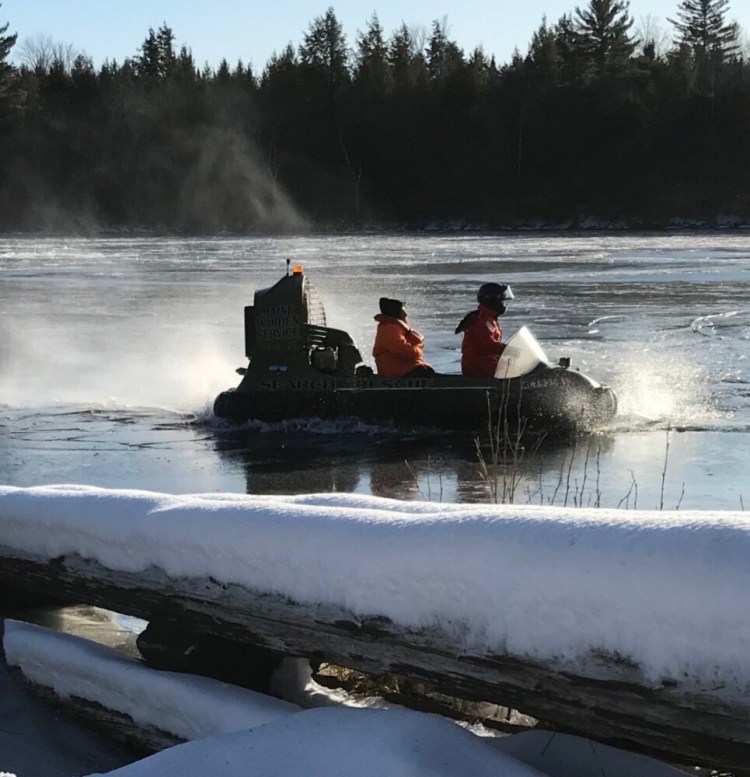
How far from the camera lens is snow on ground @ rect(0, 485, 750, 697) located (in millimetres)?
2865

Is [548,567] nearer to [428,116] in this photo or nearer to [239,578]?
[239,578]

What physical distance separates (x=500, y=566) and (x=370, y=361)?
44.2 ft

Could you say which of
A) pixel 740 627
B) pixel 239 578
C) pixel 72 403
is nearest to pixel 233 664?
pixel 239 578

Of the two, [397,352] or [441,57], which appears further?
[441,57]

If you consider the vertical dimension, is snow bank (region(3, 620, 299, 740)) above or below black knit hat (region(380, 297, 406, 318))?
below

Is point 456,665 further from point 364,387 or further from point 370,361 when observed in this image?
point 370,361

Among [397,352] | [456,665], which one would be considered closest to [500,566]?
[456,665]

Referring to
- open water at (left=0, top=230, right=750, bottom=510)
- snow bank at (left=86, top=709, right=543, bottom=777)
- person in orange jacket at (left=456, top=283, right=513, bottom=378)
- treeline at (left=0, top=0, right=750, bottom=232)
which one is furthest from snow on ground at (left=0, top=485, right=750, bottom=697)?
treeline at (left=0, top=0, right=750, bottom=232)

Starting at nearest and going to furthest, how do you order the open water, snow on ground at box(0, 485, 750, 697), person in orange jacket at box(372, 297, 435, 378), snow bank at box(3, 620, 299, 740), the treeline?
snow on ground at box(0, 485, 750, 697)
snow bank at box(3, 620, 299, 740)
the open water
person in orange jacket at box(372, 297, 435, 378)
the treeline

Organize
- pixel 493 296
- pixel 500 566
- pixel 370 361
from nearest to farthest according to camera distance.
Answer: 1. pixel 500 566
2. pixel 493 296
3. pixel 370 361

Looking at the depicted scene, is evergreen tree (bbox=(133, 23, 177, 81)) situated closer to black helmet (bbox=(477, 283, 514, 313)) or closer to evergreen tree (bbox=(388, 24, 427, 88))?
evergreen tree (bbox=(388, 24, 427, 88))

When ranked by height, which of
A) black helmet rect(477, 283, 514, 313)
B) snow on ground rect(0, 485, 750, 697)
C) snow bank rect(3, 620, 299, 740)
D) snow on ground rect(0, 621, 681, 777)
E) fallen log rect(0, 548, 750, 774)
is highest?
black helmet rect(477, 283, 514, 313)

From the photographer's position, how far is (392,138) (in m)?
71.7

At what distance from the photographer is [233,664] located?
13.5 feet
